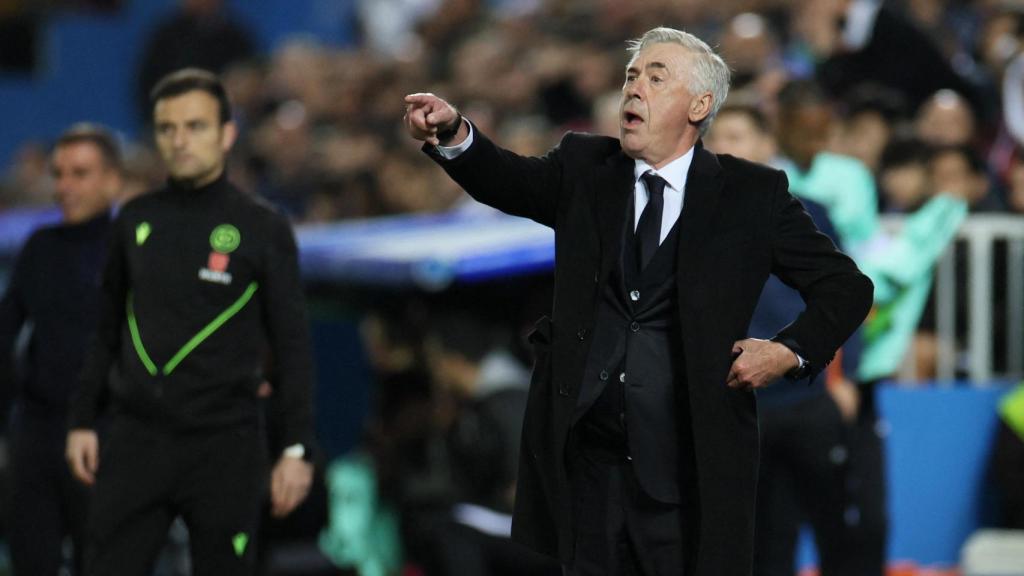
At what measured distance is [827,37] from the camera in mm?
10734

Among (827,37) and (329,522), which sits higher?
(827,37)

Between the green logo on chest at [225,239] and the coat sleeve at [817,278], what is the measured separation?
6.25 feet

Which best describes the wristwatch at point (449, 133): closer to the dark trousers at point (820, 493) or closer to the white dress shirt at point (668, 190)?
the white dress shirt at point (668, 190)

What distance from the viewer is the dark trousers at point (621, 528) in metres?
4.95

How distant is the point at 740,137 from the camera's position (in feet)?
23.5

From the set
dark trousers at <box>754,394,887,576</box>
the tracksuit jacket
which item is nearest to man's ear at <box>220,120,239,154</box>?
the tracksuit jacket

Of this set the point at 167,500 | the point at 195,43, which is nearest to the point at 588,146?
the point at 167,500

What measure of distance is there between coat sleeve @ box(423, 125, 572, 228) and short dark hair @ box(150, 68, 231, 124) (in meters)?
1.62

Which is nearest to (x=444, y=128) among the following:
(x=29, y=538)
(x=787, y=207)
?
(x=787, y=207)

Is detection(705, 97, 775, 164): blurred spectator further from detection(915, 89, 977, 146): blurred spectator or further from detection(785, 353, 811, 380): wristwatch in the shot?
detection(915, 89, 977, 146): blurred spectator

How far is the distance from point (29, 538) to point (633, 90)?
3263mm

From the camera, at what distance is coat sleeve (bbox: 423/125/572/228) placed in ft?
16.0

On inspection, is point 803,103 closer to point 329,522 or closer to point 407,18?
point 329,522

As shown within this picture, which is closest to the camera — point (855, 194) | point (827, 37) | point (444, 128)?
point (444, 128)
